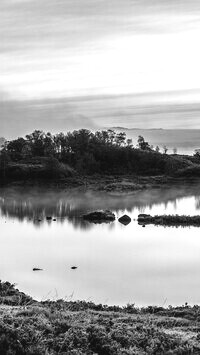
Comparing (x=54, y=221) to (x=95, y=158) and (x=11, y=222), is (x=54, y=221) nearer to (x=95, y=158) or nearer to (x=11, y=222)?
(x=11, y=222)

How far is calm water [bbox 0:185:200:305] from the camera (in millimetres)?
36688

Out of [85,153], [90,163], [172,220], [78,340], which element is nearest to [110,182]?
[90,163]

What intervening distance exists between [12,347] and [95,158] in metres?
152

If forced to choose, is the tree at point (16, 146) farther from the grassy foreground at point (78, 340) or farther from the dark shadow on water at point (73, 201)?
the grassy foreground at point (78, 340)

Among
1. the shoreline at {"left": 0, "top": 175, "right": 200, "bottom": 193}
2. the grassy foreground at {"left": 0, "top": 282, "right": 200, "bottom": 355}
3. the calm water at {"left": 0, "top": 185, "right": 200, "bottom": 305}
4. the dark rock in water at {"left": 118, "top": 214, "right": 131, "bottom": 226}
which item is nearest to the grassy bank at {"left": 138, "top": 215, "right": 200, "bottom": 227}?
the dark rock in water at {"left": 118, "top": 214, "right": 131, "bottom": 226}

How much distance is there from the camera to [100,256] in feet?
164

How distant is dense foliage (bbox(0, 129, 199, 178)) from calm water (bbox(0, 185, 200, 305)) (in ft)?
162

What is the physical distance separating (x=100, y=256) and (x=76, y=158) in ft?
370

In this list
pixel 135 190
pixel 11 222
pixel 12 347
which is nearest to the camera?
pixel 12 347

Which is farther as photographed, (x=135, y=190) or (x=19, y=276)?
(x=135, y=190)

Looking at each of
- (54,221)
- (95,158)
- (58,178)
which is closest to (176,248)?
(54,221)

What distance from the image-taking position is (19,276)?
4141 cm

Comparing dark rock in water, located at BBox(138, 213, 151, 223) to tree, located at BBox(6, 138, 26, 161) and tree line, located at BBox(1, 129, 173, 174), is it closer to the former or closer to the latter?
tree line, located at BBox(1, 129, 173, 174)

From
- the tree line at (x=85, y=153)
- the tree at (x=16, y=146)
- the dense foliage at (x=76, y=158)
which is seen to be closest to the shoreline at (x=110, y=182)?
the dense foliage at (x=76, y=158)
